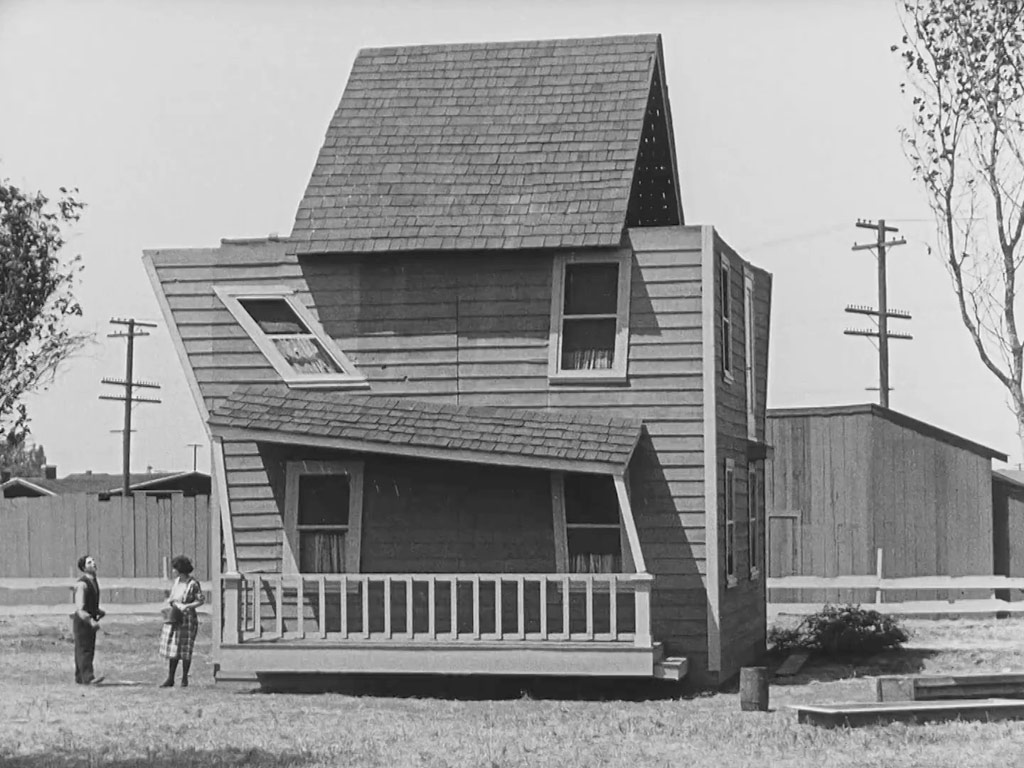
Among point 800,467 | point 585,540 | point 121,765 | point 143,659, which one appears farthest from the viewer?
point 800,467

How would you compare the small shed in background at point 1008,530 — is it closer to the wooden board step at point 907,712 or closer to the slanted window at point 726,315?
the slanted window at point 726,315

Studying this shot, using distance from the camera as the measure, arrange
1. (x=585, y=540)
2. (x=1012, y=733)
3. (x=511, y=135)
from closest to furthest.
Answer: (x=1012, y=733) < (x=585, y=540) < (x=511, y=135)

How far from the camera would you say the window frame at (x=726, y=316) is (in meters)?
22.0

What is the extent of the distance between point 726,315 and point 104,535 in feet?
67.2

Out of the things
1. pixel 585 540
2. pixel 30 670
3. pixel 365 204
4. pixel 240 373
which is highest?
pixel 365 204

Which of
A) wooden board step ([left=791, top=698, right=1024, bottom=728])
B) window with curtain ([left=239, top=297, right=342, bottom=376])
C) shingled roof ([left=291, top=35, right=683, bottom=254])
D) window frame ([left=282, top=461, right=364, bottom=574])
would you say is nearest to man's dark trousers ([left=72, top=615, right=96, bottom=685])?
window frame ([left=282, top=461, right=364, bottom=574])

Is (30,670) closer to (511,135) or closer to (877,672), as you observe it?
(511,135)

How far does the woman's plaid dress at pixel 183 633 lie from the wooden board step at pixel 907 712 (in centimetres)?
769

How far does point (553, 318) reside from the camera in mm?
21078

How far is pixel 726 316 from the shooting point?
22391mm

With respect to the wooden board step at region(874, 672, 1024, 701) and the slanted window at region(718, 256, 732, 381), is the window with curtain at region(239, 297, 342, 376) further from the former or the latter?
the wooden board step at region(874, 672, 1024, 701)

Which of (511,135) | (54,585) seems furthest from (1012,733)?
(54,585)

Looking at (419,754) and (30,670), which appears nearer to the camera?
(419,754)

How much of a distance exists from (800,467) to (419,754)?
62.9 ft
